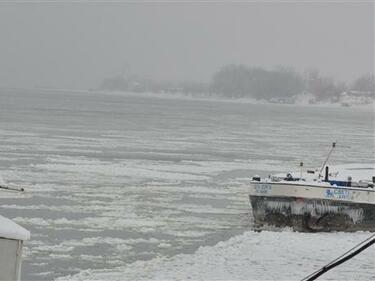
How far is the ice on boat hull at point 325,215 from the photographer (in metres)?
18.6

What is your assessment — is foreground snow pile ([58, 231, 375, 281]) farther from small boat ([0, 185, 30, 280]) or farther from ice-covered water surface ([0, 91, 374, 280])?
small boat ([0, 185, 30, 280])

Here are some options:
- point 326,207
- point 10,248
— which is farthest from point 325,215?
point 10,248

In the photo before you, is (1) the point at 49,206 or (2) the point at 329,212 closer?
(2) the point at 329,212

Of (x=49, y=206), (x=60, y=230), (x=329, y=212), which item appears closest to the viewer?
(x=60, y=230)

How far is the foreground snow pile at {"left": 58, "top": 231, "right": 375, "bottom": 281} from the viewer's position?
13438 millimetres

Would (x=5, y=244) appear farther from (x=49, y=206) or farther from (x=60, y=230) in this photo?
(x=49, y=206)

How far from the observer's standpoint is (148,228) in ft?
59.3

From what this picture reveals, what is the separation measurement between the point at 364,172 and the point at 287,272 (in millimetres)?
9382

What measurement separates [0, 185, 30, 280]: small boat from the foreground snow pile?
7.33 meters

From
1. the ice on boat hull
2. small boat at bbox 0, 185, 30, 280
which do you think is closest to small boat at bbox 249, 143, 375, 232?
the ice on boat hull

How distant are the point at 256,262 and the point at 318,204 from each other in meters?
4.50

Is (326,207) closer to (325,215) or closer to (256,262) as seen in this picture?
(325,215)

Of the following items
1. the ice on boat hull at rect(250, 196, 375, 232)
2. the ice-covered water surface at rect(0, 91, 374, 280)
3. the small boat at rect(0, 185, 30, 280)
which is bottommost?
the ice-covered water surface at rect(0, 91, 374, 280)

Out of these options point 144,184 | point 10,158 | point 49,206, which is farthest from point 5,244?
point 10,158
